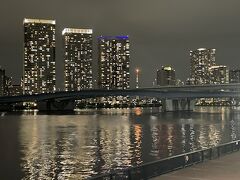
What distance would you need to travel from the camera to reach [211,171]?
2097 centimetres

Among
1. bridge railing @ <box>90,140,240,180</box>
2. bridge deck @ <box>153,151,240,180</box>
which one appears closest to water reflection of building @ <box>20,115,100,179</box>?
bridge railing @ <box>90,140,240,180</box>

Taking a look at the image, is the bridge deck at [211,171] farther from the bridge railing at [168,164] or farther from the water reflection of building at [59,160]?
the water reflection of building at [59,160]

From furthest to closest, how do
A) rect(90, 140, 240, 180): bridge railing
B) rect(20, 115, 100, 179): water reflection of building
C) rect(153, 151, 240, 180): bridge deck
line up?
1. rect(20, 115, 100, 179): water reflection of building
2. rect(153, 151, 240, 180): bridge deck
3. rect(90, 140, 240, 180): bridge railing

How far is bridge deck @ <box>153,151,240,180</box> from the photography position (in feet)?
63.2

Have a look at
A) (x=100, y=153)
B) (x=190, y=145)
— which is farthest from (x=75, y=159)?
(x=190, y=145)

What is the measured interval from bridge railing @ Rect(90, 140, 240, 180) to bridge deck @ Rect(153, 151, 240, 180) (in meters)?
0.64

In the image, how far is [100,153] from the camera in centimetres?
4603

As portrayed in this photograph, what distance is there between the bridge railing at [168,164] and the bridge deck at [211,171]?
64 cm

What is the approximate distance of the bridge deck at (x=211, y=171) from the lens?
63.2ft

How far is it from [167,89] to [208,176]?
159197 mm

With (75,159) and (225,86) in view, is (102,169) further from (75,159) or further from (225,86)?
(225,86)

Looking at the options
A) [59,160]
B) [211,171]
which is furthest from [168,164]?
[59,160]

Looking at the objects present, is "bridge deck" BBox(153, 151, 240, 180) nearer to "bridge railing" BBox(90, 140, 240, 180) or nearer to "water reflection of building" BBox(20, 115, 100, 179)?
"bridge railing" BBox(90, 140, 240, 180)

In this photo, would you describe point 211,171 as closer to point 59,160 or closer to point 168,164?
point 168,164
